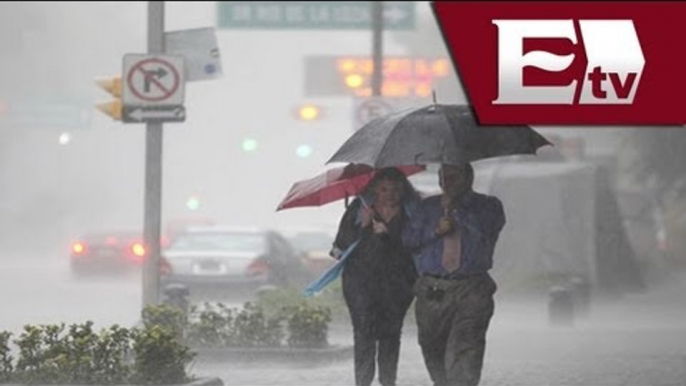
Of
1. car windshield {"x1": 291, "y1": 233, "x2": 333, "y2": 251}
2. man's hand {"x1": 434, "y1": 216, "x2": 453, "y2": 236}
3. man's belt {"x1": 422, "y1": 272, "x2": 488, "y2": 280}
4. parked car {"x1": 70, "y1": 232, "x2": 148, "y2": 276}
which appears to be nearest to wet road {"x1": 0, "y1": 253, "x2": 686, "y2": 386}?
man's belt {"x1": 422, "y1": 272, "x2": 488, "y2": 280}

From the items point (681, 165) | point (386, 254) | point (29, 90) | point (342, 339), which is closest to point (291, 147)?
point (29, 90)

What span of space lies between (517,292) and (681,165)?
179 inches

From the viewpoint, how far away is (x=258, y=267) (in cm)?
3064

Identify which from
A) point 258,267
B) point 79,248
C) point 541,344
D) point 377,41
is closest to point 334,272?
point 541,344

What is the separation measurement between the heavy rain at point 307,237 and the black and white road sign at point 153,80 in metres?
0.20

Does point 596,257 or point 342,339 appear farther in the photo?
point 596,257

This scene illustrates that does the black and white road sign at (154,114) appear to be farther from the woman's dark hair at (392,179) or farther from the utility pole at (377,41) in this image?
the utility pole at (377,41)

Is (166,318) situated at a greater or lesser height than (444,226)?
lesser

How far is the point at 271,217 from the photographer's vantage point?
75.2 meters

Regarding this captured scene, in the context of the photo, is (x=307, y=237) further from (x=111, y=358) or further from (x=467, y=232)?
(x=467, y=232)

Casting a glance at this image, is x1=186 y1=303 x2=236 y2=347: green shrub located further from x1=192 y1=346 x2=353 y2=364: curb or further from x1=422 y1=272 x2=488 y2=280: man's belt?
x1=422 y1=272 x2=488 y2=280: man's belt

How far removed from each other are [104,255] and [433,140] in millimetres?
27532

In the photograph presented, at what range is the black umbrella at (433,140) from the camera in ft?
45.3

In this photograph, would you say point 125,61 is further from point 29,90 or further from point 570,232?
point 29,90
